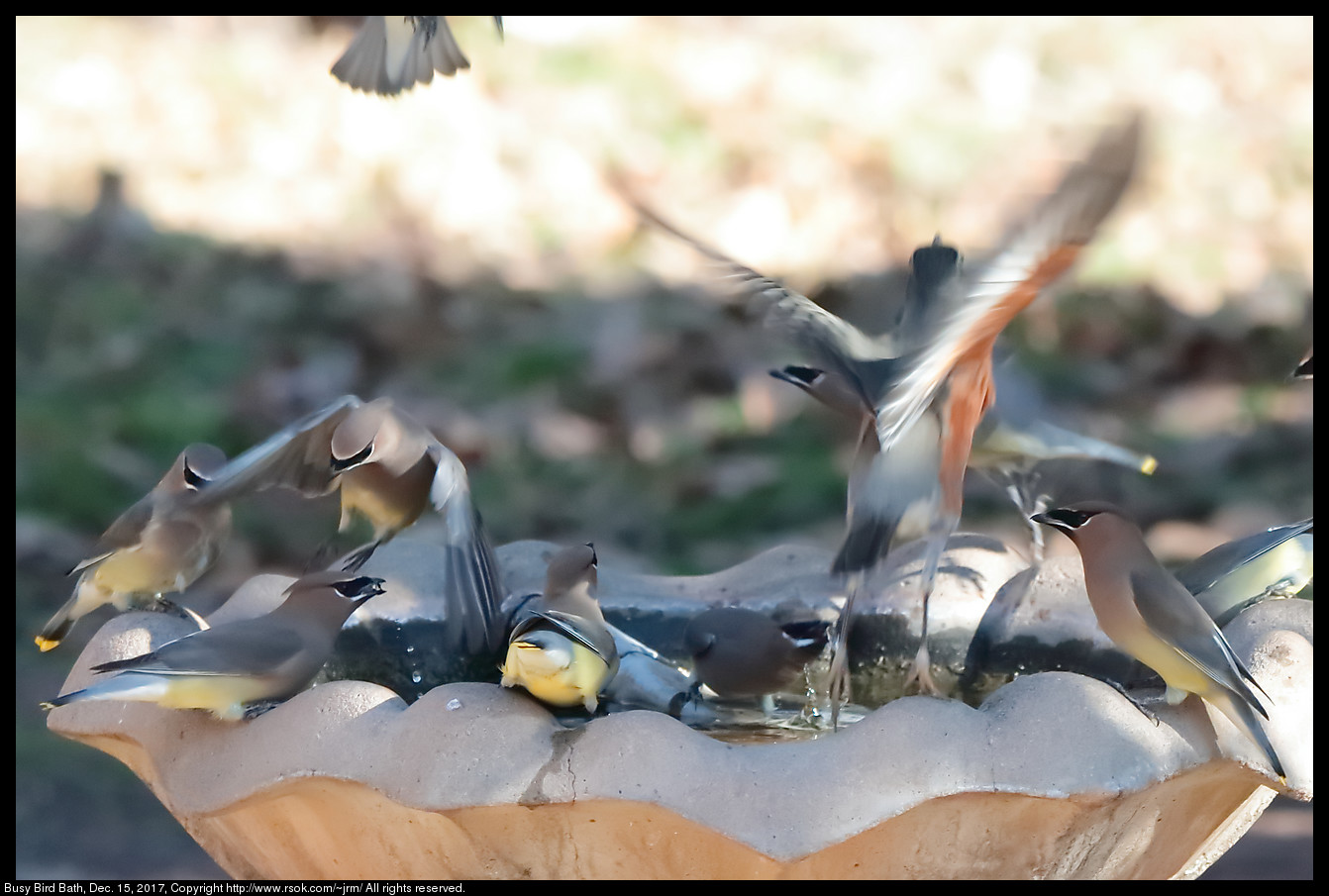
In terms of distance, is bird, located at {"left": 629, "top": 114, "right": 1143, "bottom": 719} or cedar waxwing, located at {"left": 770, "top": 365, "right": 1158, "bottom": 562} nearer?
bird, located at {"left": 629, "top": 114, "right": 1143, "bottom": 719}

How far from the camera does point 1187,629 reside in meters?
2.26

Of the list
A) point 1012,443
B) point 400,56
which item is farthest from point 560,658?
point 400,56

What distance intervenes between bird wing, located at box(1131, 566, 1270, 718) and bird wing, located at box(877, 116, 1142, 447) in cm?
50

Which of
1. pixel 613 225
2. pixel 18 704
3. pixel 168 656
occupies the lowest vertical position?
pixel 18 704

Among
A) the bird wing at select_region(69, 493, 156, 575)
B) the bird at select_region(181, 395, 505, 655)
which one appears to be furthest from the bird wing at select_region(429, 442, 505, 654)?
the bird wing at select_region(69, 493, 156, 575)

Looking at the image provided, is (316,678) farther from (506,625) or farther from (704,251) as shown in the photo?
(704,251)

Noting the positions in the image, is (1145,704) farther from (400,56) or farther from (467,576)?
(400,56)

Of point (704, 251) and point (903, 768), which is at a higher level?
point (704, 251)

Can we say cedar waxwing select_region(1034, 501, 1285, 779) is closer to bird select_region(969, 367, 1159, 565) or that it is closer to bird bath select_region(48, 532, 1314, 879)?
bird bath select_region(48, 532, 1314, 879)

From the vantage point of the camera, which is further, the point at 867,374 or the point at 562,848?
the point at 867,374

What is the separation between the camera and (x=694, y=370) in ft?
20.8

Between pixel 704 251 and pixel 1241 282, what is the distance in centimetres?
486

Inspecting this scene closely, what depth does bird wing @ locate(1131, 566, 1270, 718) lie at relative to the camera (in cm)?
219

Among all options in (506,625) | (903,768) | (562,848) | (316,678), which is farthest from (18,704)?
(903,768)
